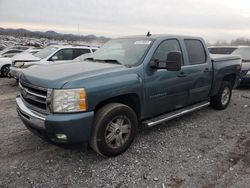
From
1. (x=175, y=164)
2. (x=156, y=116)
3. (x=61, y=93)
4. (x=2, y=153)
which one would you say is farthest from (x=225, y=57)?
(x=2, y=153)

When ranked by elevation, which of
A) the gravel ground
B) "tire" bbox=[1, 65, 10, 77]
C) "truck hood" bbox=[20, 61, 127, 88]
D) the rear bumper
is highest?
"truck hood" bbox=[20, 61, 127, 88]

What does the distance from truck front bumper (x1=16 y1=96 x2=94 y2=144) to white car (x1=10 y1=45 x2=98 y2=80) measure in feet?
20.3

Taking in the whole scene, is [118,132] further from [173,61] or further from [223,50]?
[223,50]

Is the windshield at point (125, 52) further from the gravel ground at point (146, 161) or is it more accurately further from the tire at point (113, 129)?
the gravel ground at point (146, 161)

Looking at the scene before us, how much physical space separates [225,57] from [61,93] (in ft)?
14.8

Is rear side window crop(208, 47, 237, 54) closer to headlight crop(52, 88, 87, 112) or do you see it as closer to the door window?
the door window

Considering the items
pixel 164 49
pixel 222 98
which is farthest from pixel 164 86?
pixel 222 98

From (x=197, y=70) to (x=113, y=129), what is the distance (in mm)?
2398

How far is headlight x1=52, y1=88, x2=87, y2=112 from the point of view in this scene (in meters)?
3.44

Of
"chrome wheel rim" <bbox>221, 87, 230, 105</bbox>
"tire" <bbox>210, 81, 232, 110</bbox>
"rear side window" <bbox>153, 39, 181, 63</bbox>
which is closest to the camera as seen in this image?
"rear side window" <bbox>153, 39, 181, 63</bbox>

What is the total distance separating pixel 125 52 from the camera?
479 cm

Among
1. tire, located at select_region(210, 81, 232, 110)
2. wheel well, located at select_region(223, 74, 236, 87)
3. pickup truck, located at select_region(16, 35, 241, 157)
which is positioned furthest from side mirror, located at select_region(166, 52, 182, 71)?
wheel well, located at select_region(223, 74, 236, 87)

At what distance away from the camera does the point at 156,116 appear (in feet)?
16.0

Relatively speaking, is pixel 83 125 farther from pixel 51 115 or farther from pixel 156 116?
pixel 156 116
